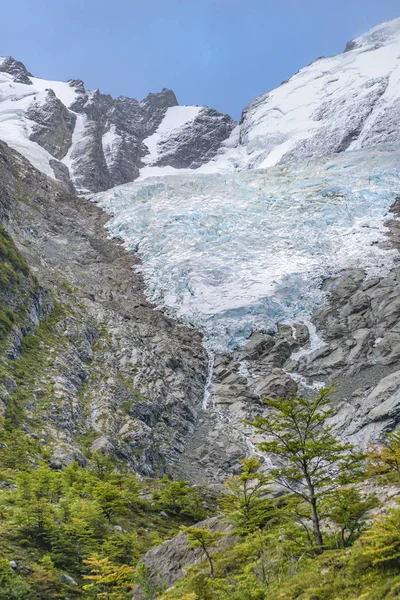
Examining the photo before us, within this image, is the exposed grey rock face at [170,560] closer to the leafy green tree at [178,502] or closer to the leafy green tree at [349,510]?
the leafy green tree at [349,510]

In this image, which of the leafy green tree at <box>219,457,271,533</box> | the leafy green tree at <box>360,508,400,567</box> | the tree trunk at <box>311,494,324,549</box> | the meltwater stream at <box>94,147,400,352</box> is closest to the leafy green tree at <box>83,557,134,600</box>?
the leafy green tree at <box>219,457,271,533</box>

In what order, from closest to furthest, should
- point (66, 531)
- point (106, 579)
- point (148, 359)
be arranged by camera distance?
1. point (106, 579)
2. point (66, 531)
3. point (148, 359)

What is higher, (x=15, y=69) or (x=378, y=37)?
(x=378, y=37)

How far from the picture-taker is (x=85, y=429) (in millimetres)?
29875

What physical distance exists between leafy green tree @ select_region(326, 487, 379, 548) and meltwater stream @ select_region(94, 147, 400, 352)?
3972 centimetres

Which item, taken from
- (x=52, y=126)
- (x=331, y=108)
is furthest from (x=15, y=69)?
(x=331, y=108)

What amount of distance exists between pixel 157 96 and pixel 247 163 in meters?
83.8

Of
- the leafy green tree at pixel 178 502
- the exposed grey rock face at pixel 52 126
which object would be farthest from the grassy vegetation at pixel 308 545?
the exposed grey rock face at pixel 52 126

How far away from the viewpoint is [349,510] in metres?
10.3

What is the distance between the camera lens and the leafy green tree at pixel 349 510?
10.3 metres

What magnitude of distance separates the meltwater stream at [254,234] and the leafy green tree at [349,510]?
3972 centimetres

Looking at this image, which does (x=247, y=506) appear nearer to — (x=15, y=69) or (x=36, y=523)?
(x=36, y=523)

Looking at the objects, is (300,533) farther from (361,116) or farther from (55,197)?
(361,116)

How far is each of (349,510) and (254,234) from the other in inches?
2244
